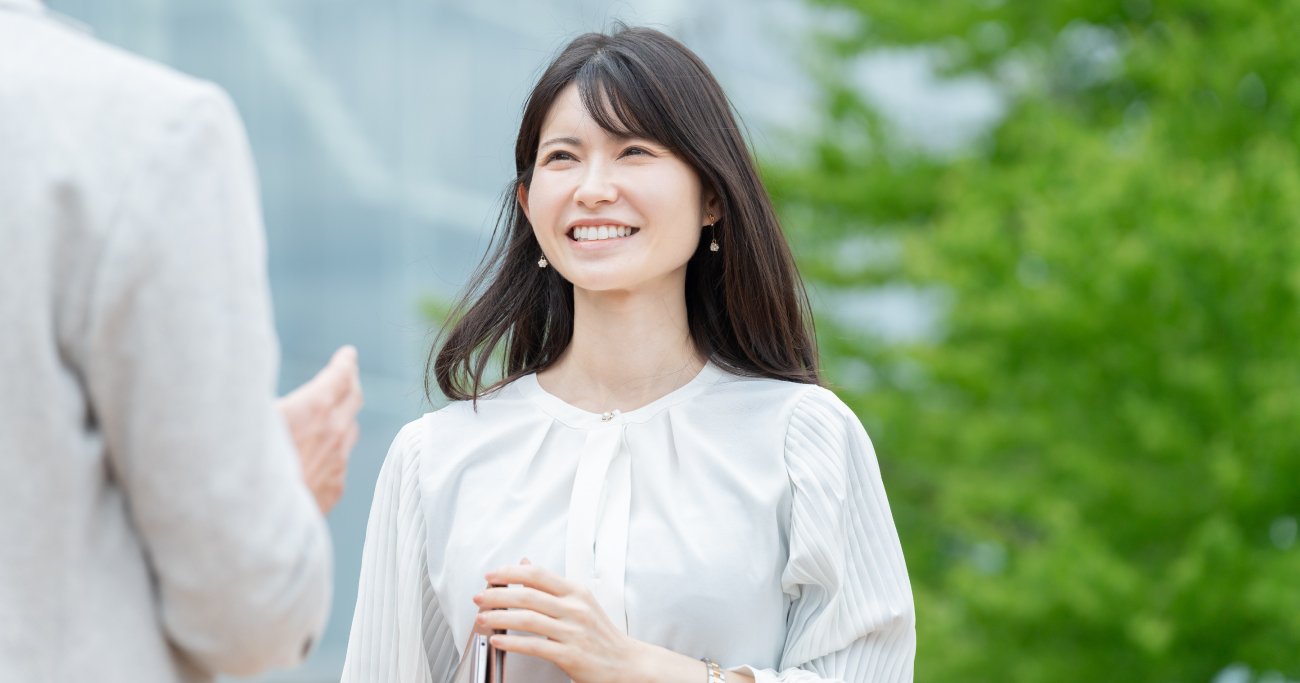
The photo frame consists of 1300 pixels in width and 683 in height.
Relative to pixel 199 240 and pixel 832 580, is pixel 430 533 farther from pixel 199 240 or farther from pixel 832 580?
pixel 199 240

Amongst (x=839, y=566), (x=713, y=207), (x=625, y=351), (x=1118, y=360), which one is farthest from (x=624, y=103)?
(x=1118, y=360)

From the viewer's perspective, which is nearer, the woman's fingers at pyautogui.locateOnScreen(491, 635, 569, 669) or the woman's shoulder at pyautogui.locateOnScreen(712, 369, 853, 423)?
the woman's fingers at pyautogui.locateOnScreen(491, 635, 569, 669)

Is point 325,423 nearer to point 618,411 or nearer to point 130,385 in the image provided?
point 130,385

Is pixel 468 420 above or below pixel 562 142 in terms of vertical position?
below

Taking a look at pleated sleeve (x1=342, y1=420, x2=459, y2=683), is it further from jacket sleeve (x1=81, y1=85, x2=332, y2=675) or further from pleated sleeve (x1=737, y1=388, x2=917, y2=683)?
jacket sleeve (x1=81, y1=85, x2=332, y2=675)

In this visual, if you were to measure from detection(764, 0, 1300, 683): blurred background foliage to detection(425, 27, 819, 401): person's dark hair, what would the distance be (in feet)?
15.0

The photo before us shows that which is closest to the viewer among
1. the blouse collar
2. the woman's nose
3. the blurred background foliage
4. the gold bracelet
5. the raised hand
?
the raised hand

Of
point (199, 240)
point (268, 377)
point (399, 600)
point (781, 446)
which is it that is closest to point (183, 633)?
point (268, 377)

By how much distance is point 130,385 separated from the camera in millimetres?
1562

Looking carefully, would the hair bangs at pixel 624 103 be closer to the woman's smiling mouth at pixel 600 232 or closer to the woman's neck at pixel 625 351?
the woman's smiling mouth at pixel 600 232

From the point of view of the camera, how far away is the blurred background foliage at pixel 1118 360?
7.39 meters

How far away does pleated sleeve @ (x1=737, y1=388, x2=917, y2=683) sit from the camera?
255cm

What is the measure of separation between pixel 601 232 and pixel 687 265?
0.88ft

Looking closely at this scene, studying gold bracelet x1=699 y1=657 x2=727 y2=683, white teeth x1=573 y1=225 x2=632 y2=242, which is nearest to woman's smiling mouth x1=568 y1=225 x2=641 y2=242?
white teeth x1=573 y1=225 x2=632 y2=242
